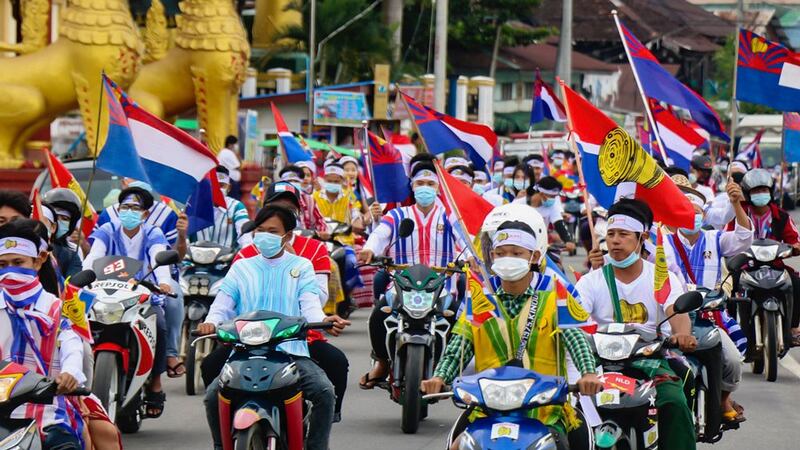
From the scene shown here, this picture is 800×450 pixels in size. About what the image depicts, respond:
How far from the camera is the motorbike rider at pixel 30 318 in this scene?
6.66 m

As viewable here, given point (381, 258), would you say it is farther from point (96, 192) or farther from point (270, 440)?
point (96, 192)

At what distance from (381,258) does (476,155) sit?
17.8ft

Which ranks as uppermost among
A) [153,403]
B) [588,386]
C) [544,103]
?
[544,103]

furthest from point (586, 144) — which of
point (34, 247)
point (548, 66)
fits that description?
point (548, 66)

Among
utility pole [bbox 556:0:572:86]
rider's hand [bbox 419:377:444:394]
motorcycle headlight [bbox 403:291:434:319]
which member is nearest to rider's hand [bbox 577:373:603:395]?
rider's hand [bbox 419:377:444:394]

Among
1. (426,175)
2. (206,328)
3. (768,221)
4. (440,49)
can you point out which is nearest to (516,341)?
(206,328)

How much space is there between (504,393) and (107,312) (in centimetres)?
413

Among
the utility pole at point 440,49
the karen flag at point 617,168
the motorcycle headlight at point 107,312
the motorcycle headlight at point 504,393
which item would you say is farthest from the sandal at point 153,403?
the utility pole at point 440,49

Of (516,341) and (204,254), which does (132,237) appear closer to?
(204,254)

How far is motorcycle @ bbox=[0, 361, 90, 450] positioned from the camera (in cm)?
610

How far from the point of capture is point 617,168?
8.85m

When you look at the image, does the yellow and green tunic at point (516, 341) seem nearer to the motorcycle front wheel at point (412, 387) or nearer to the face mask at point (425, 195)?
the motorcycle front wheel at point (412, 387)

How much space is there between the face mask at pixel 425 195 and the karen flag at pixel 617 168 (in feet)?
8.61

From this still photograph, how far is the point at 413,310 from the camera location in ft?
35.4
